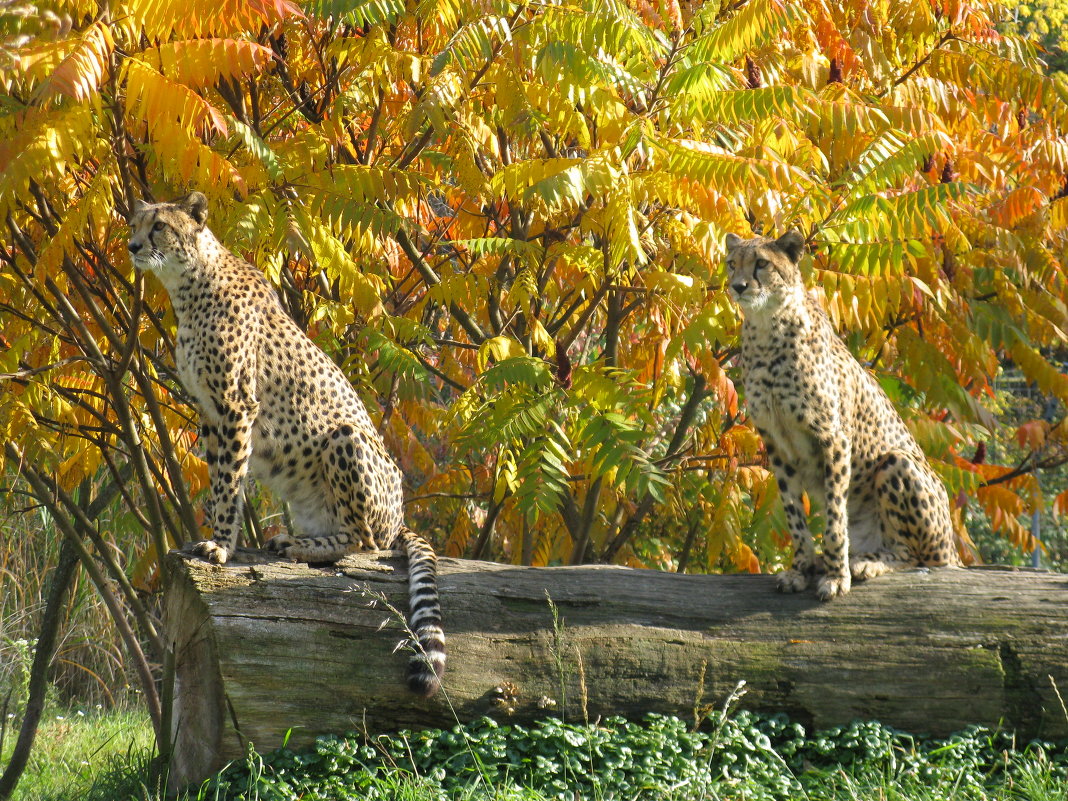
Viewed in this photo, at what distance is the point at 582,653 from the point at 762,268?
7.54 ft

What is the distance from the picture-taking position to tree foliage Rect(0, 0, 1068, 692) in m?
6.02

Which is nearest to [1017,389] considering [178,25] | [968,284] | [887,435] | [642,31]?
→ [968,284]

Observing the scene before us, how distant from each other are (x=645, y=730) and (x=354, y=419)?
2475 mm

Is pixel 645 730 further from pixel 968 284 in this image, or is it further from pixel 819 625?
pixel 968 284

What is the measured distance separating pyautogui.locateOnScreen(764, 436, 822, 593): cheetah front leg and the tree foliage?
632 millimetres

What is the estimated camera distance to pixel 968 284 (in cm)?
766

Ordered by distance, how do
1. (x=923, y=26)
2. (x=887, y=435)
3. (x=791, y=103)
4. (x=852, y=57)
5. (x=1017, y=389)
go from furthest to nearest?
(x=1017, y=389)
(x=852, y=57)
(x=923, y=26)
(x=887, y=435)
(x=791, y=103)

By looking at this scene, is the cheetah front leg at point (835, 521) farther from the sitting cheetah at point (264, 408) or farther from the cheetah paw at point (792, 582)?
the sitting cheetah at point (264, 408)

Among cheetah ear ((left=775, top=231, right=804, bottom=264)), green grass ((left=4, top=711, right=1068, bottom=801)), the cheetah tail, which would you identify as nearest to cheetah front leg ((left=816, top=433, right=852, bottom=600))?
green grass ((left=4, top=711, right=1068, bottom=801))

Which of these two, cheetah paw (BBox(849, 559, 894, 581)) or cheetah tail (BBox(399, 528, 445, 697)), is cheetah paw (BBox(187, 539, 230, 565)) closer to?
cheetah tail (BBox(399, 528, 445, 697))

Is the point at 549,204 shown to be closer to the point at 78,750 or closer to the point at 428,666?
the point at 428,666

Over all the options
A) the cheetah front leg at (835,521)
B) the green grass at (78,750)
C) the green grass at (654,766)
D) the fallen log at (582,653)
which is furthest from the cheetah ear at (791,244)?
the green grass at (78,750)

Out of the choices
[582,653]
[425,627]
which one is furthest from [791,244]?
[425,627]

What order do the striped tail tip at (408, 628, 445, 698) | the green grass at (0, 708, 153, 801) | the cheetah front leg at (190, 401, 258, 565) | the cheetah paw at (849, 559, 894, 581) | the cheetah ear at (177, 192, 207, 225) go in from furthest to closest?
the green grass at (0, 708, 153, 801), the cheetah ear at (177, 192, 207, 225), the cheetah paw at (849, 559, 894, 581), the cheetah front leg at (190, 401, 258, 565), the striped tail tip at (408, 628, 445, 698)
